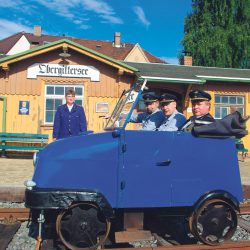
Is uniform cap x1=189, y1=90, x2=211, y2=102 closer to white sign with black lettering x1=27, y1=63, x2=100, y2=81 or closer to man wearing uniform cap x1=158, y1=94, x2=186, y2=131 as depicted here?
man wearing uniform cap x1=158, y1=94, x2=186, y2=131

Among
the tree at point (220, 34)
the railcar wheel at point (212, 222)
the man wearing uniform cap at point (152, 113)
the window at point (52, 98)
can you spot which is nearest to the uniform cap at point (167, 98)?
the man wearing uniform cap at point (152, 113)

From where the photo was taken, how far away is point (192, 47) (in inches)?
1127

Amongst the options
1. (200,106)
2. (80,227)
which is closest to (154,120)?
(200,106)

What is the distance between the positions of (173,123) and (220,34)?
87.1ft

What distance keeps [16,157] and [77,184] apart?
34.6 ft

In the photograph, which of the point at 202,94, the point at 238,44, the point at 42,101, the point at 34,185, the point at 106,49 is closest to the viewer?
the point at 34,185

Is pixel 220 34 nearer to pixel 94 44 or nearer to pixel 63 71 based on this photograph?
pixel 63 71

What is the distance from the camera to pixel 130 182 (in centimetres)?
363

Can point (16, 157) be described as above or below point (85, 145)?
below

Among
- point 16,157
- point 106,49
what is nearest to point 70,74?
point 16,157

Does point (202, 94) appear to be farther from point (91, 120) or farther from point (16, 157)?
point (16, 157)

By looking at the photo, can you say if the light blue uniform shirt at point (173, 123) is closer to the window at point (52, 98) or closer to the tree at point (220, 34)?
the window at point (52, 98)

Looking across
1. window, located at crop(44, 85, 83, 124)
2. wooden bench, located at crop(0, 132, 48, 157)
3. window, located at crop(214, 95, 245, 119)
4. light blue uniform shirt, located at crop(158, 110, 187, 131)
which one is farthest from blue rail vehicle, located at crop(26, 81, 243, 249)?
window, located at crop(214, 95, 245, 119)

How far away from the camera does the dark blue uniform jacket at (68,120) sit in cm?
615
